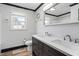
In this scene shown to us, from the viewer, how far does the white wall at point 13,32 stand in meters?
1.20

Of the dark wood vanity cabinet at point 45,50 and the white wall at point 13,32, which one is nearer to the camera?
the dark wood vanity cabinet at point 45,50

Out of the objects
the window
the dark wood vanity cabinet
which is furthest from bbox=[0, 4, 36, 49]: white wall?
the dark wood vanity cabinet

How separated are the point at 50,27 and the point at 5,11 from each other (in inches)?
47.9

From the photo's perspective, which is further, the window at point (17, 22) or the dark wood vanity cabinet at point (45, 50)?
the window at point (17, 22)

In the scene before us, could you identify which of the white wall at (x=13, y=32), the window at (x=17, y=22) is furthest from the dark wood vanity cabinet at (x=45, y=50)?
the window at (x=17, y=22)

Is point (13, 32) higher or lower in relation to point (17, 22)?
lower

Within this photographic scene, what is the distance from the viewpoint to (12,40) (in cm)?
132

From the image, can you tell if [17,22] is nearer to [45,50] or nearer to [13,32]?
A: [13,32]

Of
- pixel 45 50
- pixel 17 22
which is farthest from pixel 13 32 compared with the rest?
pixel 45 50

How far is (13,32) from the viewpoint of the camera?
1289 millimetres

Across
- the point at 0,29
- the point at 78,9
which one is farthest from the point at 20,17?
the point at 78,9

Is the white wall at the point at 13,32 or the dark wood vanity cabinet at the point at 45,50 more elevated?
the white wall at the point at 13,32

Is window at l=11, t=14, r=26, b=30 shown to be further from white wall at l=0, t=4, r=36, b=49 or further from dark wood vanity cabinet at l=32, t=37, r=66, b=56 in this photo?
dark wood vanity cabinet at l=32, t=37, r=66, b=56

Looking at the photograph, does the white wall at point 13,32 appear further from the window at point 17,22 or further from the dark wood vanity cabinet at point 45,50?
the dark wood vanity cabinet at point 45,50
